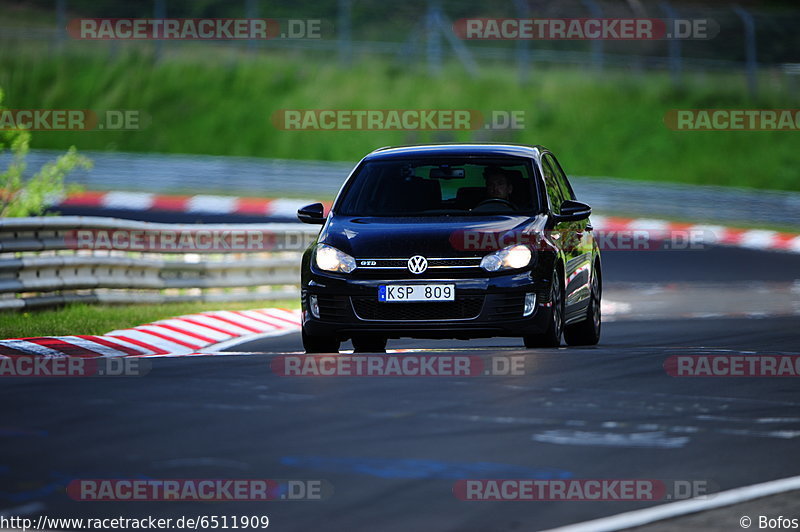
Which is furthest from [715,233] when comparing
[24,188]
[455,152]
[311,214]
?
[311,214]

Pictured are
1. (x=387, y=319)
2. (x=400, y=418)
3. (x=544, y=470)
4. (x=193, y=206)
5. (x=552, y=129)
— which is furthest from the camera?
(x=552, y=129)

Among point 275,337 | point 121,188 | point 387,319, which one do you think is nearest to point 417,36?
point 121,188

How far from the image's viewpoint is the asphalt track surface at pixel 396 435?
23.4ft

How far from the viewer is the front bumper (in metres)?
12.0

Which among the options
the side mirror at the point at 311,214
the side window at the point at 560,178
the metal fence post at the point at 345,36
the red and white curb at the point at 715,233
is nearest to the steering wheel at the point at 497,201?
the side mirror at the point at 311,214

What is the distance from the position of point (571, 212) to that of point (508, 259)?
1.05m

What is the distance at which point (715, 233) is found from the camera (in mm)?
34656

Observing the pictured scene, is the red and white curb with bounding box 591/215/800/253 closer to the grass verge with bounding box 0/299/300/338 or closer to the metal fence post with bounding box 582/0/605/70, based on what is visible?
the metal fence post with bounding box 582/0/605/70

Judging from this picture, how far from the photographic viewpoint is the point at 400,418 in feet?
30.4

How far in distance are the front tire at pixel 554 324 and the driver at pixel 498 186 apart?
0.89m

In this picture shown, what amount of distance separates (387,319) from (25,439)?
3897 mm

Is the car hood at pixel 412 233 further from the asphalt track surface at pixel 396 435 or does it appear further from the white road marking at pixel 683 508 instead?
the white road marking at pixel 683 508

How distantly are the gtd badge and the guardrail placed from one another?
5081 mm

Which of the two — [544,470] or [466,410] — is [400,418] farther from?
[544,470]
